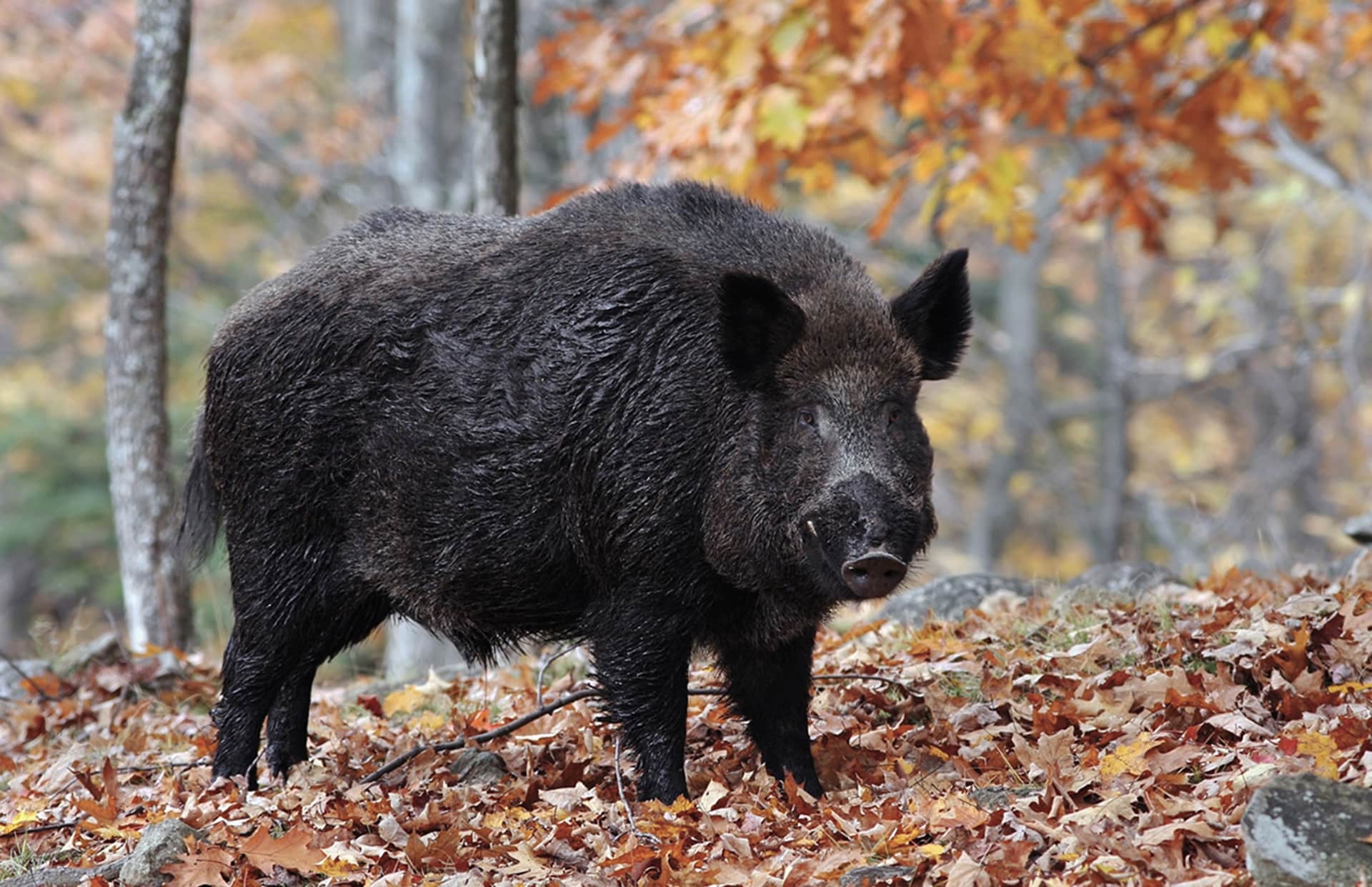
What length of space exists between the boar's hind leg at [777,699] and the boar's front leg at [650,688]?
0.33 m

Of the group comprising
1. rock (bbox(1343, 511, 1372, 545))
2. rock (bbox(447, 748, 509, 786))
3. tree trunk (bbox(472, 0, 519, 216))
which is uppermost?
tree trunk (bbox(472, 0, 519, 216))

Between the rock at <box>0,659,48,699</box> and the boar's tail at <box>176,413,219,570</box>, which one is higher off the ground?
the boar's tail at <box>176,413,219,570</box>

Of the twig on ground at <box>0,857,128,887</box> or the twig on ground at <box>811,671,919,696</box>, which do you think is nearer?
the twig on ground at <box>0,857,128,887</box>

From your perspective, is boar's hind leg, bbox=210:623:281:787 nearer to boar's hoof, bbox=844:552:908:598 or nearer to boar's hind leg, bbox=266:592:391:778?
boar's hind leg, bbox=266:592:391:778

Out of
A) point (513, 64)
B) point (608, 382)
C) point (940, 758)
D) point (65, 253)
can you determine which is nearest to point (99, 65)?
point (65, 253)

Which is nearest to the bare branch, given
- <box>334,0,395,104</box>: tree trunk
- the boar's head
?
the boar's head

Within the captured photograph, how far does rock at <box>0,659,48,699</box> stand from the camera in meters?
8.05

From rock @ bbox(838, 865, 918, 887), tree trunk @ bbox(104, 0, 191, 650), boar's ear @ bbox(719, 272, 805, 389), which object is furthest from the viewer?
tree trunk @ bbox(104, 0, 191, 650)

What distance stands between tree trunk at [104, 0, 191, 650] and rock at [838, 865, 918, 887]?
580cm

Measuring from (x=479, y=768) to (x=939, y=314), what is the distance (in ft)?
8.29

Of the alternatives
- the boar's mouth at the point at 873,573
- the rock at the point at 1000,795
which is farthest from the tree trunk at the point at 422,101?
the rock at the point at 1000,795

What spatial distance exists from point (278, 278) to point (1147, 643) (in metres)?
3.95

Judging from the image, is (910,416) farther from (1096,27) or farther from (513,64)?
(1096,27)

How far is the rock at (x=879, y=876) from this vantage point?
3.99 metres
